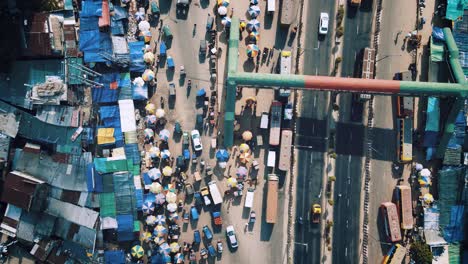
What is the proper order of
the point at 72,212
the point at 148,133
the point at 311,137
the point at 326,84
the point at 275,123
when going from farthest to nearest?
the point at 311,137 < the point at 275,123 < the point at 148,133 < the point at 72,212 < the point at 326,84

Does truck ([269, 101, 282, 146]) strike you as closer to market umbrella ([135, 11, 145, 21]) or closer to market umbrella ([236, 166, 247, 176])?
market umbrella ([236, 166, 247, 176])

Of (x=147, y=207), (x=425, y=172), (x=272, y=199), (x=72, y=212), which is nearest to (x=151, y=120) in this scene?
(x=147, y=207)

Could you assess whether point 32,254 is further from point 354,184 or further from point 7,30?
point 354,184

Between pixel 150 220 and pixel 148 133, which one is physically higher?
pixel 148 133

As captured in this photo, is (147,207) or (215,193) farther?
(215,193)

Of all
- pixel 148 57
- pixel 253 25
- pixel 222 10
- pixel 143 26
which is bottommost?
pixel 148 57

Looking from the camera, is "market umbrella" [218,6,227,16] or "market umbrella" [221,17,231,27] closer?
"market umbrella" [221,17,231,27]

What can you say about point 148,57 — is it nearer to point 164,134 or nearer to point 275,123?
point 164,134

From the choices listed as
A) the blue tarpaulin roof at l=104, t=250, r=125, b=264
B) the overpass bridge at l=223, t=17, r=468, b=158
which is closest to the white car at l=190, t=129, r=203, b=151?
the overpass bridge at l=223, t=17, r=468, b=158
